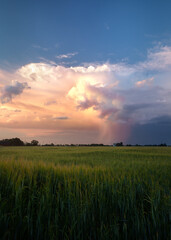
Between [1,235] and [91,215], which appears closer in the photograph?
[1,235]

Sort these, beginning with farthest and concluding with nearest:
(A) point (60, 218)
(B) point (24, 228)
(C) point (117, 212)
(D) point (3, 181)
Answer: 1. (D) point (3, 181)
2. (C) point (117, 212)
3. (A) point (60, 218)
4. (B) point (24, 228)

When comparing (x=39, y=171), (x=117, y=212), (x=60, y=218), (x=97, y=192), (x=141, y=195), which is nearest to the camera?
(x=60, y=218)

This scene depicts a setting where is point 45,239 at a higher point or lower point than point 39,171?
lower

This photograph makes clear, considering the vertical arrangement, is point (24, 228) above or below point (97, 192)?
below

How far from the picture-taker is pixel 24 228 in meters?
2.26

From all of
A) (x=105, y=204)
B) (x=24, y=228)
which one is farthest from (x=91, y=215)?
(x=24, y=228)

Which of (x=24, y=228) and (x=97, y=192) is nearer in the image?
(x=24, y=228)

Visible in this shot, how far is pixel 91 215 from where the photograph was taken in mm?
2568

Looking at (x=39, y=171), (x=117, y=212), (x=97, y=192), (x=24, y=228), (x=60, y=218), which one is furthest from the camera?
(x=39, y=171)

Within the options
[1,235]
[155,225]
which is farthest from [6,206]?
[155,225]

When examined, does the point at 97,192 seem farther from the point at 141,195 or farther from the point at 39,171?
the point at 39,171

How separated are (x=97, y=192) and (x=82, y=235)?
978 mm

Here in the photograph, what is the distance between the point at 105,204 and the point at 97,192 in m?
0.31

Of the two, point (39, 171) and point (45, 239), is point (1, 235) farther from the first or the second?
point (39, 171)
